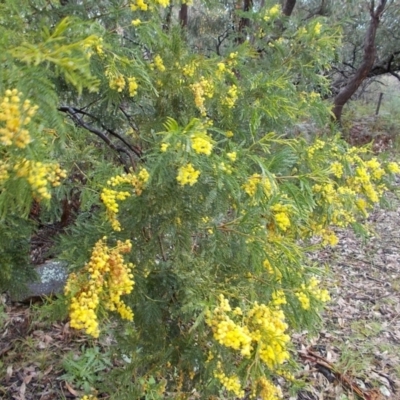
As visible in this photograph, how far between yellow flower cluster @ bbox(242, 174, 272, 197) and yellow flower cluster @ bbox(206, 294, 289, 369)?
1.23ft

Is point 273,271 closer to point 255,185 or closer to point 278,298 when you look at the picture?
point 278,298

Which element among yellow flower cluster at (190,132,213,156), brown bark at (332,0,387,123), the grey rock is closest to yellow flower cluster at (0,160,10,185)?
yellow flower cluster at (190,132,213,156)

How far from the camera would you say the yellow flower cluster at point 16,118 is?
79 cm

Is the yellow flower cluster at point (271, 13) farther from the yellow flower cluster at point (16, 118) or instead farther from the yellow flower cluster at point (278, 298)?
the yellow flower cluster at point (16, 118)

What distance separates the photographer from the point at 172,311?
5.98ft

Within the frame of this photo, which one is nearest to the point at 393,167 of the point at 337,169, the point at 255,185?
the point at 337,169

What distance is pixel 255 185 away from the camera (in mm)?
1445

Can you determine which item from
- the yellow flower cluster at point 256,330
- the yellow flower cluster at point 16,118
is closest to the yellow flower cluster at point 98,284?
the yellow flower cluster at point 256,330

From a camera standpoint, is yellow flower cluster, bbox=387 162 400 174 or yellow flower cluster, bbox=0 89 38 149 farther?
yellow flower cluster, bbox=387 162 400 174

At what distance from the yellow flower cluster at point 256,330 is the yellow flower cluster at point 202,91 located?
2.89 feet

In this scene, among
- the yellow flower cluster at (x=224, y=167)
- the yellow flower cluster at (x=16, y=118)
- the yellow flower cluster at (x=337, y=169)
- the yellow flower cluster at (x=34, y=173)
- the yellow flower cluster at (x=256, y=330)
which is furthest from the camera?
the yellow flower cluster at (x=337, y=169)

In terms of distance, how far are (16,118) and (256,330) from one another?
90 centimetres

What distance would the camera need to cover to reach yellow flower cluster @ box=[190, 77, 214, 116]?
1815mm

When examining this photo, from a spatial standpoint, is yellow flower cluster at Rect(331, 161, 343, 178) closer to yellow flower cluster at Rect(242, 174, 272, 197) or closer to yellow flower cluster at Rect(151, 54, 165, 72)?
yellow flower cluster at Rect(242, 174, 272, 197)
